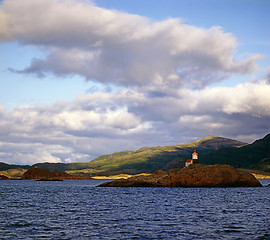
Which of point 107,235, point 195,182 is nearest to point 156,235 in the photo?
point 107,235

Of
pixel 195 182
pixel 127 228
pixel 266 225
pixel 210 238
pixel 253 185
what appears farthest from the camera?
pixel 253 185

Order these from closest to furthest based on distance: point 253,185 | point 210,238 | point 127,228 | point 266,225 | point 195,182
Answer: point 210,238, point 127,228, point 266,225, point 195,182, point 253,185

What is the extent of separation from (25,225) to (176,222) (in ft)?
63.3

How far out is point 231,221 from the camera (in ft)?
149

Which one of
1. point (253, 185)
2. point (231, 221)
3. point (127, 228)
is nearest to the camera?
point (127, 228)

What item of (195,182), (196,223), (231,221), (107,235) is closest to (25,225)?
(107,235)

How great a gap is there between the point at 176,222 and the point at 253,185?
111623mm

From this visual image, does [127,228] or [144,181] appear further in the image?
[144,181]

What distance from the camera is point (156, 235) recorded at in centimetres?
3528

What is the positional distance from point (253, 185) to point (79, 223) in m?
118

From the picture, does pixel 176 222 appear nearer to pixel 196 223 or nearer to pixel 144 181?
pixel 196 223

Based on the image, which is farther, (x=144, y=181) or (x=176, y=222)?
(x=144, y=181)

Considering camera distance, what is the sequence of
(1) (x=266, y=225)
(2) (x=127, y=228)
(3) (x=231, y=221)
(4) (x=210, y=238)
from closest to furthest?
(4) (x=210, y=238) < (2) (x=127, y=228) < (1) (x=266, y=225) < (3) (x=231, y=221)

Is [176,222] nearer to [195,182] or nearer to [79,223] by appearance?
[79,223]
